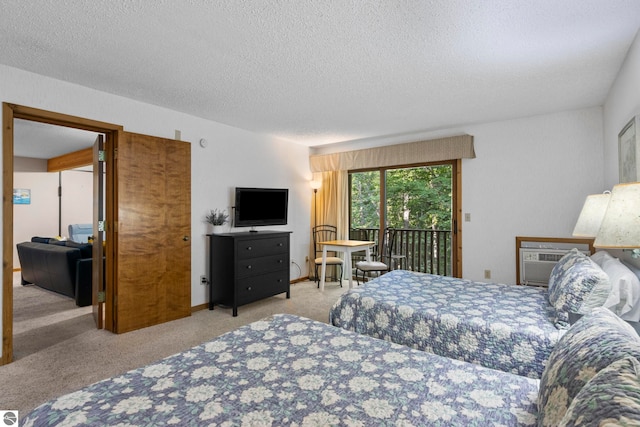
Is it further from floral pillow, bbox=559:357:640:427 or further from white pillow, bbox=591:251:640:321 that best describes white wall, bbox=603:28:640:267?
floral pillow, bbox=559:357:640:427

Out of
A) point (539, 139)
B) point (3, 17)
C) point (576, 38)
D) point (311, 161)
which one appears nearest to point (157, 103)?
point (3, 17)

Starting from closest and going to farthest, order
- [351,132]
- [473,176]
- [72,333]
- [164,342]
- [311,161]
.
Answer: [164,342]
[72,333]
[473,176]
[351,132]
[311,161]

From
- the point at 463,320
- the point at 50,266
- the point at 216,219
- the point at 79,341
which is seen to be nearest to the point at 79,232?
the point at 50,266

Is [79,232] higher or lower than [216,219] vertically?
lower

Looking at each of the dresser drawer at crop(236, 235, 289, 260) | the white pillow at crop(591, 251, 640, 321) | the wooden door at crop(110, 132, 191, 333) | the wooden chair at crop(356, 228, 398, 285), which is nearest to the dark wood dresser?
the dresser drawer at crop(236, 235, 289, 260)

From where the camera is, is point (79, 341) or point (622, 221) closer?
point (622, 221)

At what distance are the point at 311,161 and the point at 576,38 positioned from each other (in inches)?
163

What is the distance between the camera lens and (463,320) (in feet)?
6.70

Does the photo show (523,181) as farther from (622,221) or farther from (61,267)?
(61,267)

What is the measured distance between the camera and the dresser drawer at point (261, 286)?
12.8 feet

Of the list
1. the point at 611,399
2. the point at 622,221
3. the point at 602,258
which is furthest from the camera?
the point at 602,258

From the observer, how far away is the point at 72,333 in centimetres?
328

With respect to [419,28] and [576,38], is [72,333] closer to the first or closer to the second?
[419,28]

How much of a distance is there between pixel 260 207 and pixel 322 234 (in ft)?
5.08
